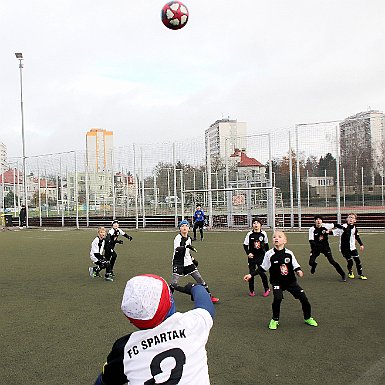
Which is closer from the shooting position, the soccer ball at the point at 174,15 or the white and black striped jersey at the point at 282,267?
the white and black striped jersey at the point at 282,267

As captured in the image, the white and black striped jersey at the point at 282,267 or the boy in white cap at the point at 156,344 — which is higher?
the boy in white cap at the point at 156,344

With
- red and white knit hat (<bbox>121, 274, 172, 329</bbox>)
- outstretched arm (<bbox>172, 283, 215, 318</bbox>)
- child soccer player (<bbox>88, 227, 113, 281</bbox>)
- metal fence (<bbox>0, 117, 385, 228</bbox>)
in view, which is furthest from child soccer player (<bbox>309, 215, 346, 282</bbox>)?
metal fence (<bbox>0, 117, 385, 228</bbox>)

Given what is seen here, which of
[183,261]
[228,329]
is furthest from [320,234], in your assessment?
[228,329]

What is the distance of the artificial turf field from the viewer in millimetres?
5289

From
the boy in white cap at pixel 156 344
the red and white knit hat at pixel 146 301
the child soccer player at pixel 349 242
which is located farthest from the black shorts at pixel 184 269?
the red and white knit hat at pixel 146 301

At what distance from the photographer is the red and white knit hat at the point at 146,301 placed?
2354 millimetres

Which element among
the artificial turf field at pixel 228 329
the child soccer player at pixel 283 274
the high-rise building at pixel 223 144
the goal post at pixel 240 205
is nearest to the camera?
the artificial turf field at pixel 228 329

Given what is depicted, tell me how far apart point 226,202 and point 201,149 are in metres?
4.26

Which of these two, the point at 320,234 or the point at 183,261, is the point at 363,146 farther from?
the point at 183,261

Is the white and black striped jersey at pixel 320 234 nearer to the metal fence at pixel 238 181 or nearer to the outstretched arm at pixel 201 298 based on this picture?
the outstretched arm at pixel 201 298

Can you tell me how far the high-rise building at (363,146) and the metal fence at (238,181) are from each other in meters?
0.05

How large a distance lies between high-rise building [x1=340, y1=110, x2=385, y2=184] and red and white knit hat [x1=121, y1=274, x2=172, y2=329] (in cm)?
2470

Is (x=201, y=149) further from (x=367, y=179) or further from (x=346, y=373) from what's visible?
(x=346, y=373)

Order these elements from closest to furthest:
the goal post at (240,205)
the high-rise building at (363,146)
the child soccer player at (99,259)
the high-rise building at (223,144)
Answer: the child soccer player at (99,259) < the high-rise building at (363,146) < the goal post at (240,205) < the high-rise building at (223,144)
